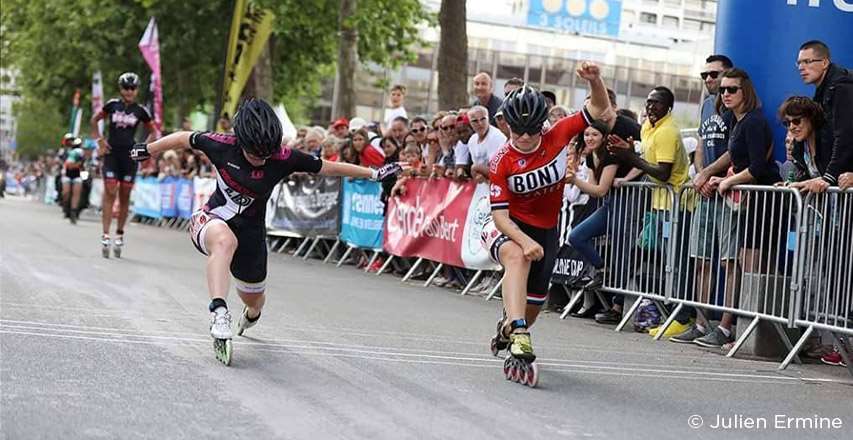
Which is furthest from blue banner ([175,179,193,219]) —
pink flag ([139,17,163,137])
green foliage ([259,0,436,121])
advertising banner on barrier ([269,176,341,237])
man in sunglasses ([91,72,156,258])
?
man in sunglasses ([91,72,156,258])

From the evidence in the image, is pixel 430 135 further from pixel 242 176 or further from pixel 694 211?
pixel 242 176

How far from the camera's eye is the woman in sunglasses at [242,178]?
332 inches

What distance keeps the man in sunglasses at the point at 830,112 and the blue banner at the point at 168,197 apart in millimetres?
24903

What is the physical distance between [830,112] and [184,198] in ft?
79.2

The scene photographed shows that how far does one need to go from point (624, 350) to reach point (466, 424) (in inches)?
168

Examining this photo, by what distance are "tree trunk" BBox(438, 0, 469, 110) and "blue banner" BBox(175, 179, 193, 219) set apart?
931cm

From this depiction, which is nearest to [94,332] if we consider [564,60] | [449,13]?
[449,13]

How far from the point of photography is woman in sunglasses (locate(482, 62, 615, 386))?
8289 millimetres

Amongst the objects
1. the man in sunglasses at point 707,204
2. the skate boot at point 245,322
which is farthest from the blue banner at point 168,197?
the skate boot at point 245,322

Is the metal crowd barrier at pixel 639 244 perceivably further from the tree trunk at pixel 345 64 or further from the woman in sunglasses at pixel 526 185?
the tree trunk at pixel 345 64

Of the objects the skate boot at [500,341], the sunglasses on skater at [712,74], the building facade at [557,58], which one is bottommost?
the skate boot at [500,341]

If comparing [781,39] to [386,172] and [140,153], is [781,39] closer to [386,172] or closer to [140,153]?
[386,172]

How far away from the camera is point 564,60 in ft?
313

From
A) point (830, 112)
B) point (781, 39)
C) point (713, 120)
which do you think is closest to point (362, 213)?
point (713, 120)
